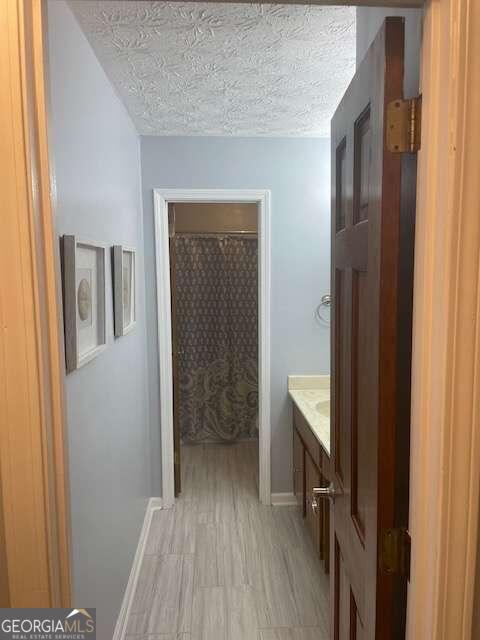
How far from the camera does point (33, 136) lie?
707mm

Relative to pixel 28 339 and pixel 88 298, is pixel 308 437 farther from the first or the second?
pixel 28 339

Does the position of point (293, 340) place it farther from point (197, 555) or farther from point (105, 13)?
point (105, 13)

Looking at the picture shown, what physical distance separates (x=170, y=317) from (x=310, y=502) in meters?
1.45

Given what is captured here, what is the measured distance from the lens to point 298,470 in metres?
2.88

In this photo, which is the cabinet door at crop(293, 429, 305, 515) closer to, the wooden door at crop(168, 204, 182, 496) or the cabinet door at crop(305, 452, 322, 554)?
the cabinet door at crop(305, 452, 322, 554)

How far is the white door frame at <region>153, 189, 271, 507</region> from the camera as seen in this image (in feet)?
9.53

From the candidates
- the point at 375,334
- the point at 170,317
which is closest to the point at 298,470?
the point at 170,317

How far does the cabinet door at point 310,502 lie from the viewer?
92.4 inches

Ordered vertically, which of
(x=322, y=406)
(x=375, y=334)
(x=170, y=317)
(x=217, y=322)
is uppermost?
(x=375, y=334)

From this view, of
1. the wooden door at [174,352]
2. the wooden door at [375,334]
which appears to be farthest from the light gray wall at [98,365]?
the wooden door at [375,334]

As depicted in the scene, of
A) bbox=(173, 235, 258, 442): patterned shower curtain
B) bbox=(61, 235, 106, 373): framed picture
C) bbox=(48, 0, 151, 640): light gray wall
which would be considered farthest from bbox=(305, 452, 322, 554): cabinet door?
bbox=(173, 235, 258, 442): patterned shower curtain

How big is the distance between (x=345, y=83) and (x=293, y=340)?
63.1 inches

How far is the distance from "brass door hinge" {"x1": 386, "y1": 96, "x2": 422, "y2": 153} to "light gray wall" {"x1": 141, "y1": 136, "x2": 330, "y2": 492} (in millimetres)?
2179

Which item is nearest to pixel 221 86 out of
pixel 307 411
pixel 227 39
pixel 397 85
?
pixel 227 39
